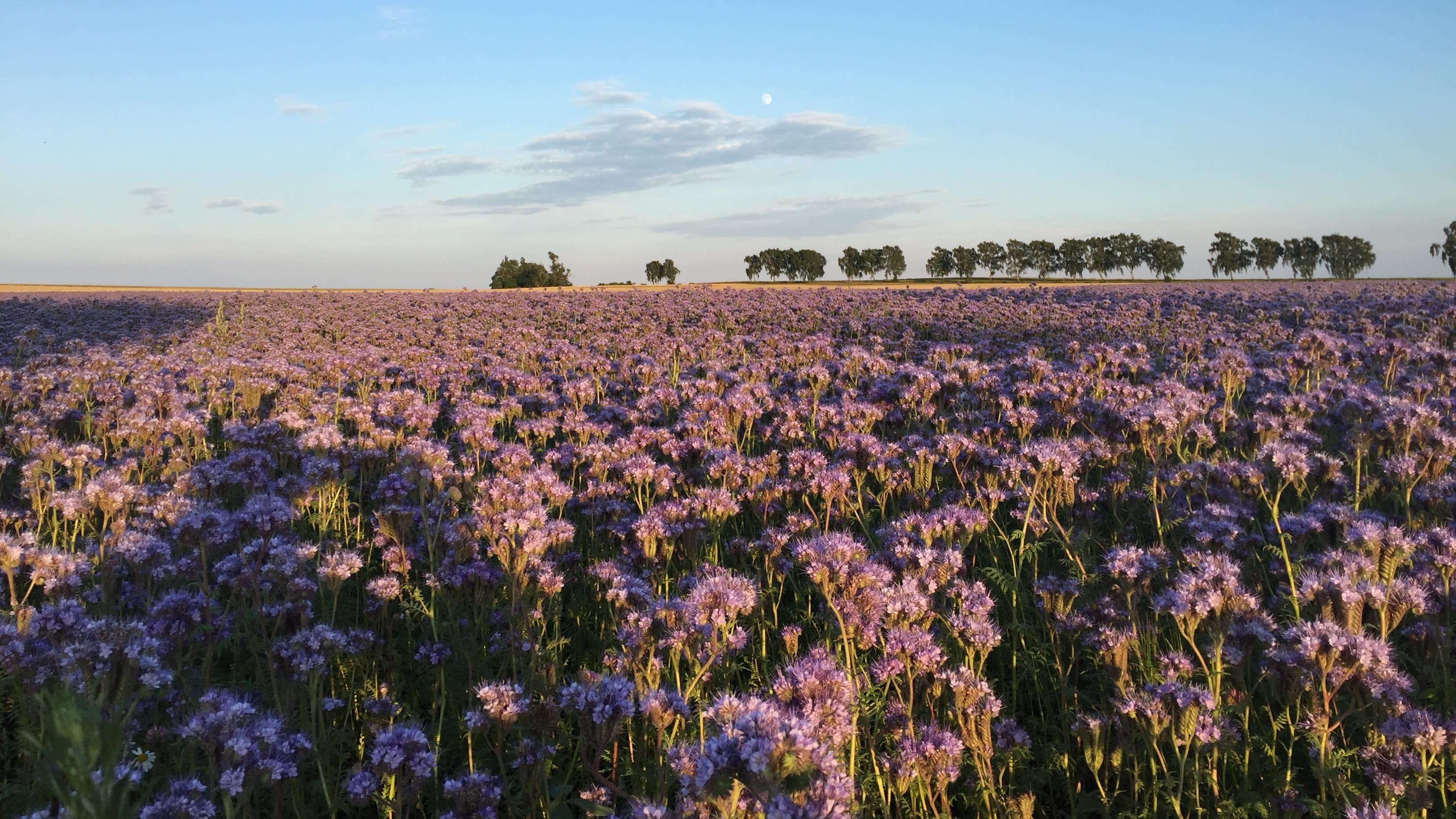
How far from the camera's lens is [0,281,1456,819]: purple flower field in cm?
305

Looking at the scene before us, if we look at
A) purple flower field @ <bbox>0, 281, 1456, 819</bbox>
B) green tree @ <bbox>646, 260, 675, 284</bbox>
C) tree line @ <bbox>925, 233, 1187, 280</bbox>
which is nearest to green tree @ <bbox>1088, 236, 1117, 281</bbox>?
tree line @ <bbox>925, 233, 1187, 280</bbox>

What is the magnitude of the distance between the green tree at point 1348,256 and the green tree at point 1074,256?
108 feet

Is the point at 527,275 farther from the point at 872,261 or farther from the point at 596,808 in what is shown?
the point at 596,808

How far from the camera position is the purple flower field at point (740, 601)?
305 centimetres

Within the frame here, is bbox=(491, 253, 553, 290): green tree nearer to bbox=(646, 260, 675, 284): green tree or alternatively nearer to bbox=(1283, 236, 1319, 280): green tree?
bbox=(646, 260, 675, 284): green tree

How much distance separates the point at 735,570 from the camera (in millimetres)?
5637

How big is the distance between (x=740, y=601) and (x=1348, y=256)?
455ft

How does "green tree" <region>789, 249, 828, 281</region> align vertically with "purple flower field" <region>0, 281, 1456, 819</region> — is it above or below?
above

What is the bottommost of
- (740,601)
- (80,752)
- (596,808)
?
(596,808)

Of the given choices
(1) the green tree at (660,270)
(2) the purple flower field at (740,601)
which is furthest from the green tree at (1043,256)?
(2) the purple flower field at (740,601)

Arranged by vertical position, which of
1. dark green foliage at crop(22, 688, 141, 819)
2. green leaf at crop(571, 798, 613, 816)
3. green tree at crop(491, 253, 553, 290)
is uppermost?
green tree at crop(491, 253, 553, 290)

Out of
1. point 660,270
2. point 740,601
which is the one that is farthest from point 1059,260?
point 740,601

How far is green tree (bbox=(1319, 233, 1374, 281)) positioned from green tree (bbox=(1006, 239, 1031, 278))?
41400 mm

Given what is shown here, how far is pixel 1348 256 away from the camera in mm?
108000
